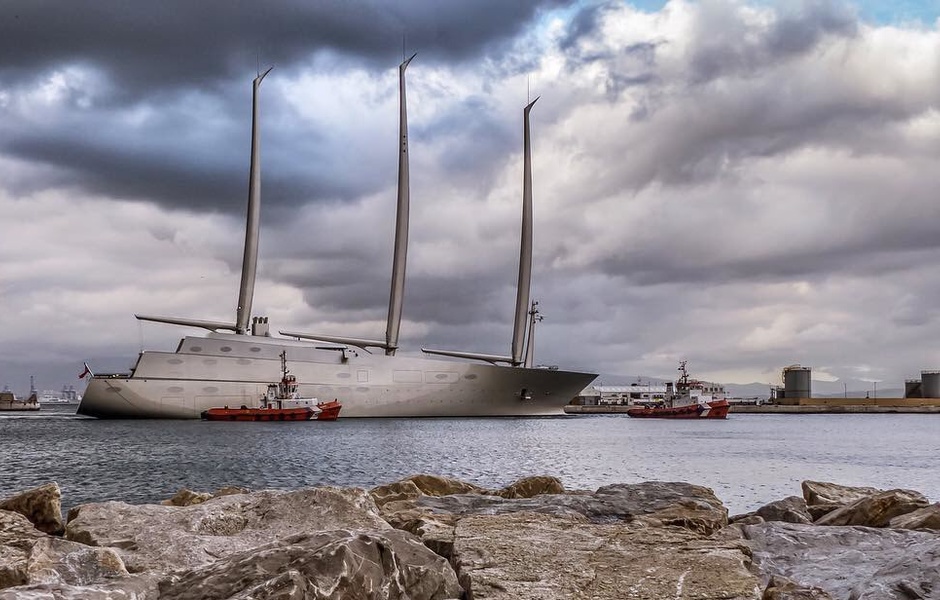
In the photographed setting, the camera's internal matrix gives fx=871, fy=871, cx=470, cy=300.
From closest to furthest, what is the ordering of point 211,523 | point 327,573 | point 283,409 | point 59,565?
point 327,573 → point 59,565 → point 211,523 → point 283,409

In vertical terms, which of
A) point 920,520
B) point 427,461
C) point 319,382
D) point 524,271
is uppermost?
point 524,271

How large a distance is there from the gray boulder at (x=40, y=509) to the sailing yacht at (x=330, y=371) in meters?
62.9

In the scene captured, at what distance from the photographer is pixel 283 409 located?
70188 millimetres

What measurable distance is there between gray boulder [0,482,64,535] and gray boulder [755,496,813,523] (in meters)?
7.09

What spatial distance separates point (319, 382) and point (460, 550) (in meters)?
70.1

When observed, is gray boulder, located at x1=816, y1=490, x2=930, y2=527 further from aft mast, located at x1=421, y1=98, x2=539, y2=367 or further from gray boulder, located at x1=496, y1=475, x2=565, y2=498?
aft mast, located at x1=421, y1=98, x2=539, y2=367

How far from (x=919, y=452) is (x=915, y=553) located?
45.4 metres

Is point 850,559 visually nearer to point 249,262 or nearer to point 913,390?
point 249,262

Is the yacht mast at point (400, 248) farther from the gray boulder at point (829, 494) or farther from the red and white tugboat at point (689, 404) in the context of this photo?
the gray boulder at point (829, 494)

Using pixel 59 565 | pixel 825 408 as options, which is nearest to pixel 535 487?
pixel 59 565

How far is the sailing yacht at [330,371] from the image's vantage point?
69.8 meters

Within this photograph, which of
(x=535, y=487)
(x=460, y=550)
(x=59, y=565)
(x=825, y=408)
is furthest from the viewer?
(x=825, y=408)

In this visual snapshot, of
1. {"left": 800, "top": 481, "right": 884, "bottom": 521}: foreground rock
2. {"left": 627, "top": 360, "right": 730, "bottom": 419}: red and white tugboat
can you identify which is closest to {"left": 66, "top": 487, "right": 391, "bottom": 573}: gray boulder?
{"left": 800, "top": 481, "right": 884, "bottom": 521}: foreground rock

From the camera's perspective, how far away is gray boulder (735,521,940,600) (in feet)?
17.8
